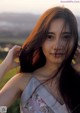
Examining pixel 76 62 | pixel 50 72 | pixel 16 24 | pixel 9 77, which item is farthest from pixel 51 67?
pixel 16 24

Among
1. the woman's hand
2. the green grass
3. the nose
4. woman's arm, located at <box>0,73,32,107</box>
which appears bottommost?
the green grass

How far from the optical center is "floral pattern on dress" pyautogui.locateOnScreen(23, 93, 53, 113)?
161cm

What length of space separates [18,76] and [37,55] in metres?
0.14

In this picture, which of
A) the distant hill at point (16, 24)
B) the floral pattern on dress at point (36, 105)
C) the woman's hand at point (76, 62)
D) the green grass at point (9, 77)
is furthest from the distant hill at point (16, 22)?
the floral pattern on dress at point (36, 105)

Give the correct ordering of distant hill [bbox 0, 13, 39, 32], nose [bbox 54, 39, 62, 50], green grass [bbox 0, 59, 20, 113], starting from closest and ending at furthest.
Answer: nose [bbox 54, 39, 62, 50], green grass [bbox 0, 59, 20, 113], distant hill [bbox 0, 13, 39, 32]

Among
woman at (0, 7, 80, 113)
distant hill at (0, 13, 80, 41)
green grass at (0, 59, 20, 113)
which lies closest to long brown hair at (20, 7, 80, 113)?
woman at (0, 7, 80, 113)

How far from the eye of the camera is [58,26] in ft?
5.24

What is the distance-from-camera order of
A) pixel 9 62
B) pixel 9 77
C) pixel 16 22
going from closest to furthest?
1. pixel 9 62
2. pixel 9 77
3. pixel 16 22

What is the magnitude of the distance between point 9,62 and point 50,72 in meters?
0.20

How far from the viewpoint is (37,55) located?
5.64 ft

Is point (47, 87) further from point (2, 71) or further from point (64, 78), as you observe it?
point (2, 71)

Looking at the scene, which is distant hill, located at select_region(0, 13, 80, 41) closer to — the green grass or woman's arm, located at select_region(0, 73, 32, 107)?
the green grass

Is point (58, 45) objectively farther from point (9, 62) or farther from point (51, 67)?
point (9, 62)

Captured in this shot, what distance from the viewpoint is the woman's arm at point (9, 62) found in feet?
5.55
